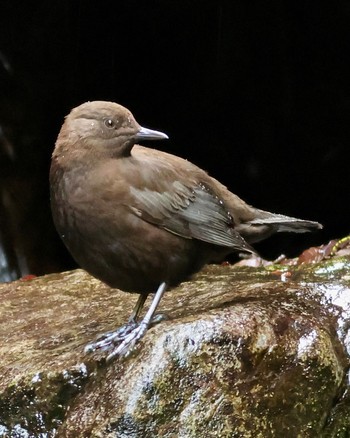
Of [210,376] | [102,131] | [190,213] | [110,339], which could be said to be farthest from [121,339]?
[102,131]

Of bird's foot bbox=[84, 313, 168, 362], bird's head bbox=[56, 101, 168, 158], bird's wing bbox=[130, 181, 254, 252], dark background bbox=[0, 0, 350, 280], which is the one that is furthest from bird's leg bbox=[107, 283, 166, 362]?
dark background bbox=[0, 0, 350, 280]

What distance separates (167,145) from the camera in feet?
30.2

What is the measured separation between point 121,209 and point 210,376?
79 cm

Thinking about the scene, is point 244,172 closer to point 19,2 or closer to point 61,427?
point 19,2

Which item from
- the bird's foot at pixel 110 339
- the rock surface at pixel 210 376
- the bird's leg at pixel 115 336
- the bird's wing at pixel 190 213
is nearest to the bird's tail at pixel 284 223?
the bird's wing at pixel 190 213

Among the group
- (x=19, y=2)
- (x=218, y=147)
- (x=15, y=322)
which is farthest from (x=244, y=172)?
(x=15, y=322)

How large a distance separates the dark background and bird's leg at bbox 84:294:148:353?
15.1ft

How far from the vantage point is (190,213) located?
353cm

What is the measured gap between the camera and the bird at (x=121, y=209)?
3152mm

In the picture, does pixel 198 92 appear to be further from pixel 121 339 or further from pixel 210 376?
pixel 210 376

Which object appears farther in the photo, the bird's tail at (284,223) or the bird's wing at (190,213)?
the bird's tail at (284,223)

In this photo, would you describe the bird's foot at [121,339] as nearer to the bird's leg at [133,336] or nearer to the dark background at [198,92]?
the bird's leg at [133,336]

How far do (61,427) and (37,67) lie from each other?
19.6 feet

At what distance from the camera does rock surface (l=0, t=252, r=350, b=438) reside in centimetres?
289
